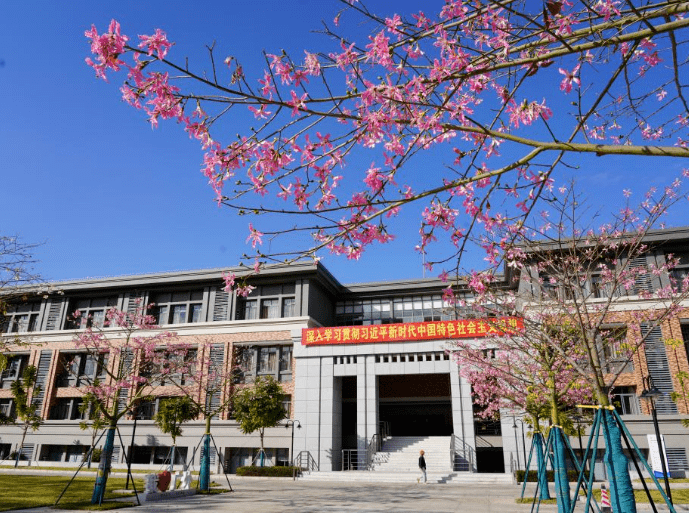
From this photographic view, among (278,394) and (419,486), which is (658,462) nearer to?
(419,486)

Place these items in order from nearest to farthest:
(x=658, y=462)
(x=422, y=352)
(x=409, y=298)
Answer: (x=658, y=462) → (x=422, y=352) → (x=409, y=298)

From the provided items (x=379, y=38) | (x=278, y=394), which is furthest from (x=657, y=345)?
(x=379, y=38)

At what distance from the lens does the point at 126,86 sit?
17.7 ft

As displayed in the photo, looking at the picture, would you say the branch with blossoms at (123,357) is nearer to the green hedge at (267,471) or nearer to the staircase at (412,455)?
the green hedge at (267,471)

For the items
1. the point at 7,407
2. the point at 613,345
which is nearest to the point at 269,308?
the point at 7,407

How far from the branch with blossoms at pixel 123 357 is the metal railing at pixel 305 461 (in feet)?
31.2

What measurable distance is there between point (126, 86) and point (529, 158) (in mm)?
4328

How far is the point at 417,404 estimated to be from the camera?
36562 mm

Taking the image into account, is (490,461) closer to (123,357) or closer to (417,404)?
(417,404)

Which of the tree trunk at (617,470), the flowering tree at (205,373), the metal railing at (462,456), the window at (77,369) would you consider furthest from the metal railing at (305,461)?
the tree trunk at (617,470)

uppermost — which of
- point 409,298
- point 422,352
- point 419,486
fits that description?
point 409,298

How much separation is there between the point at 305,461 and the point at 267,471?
226 centimetres

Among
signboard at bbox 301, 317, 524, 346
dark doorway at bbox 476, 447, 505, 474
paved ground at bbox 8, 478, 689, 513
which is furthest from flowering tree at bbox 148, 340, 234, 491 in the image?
dark doorway at bbox 476, 447, 505, 474

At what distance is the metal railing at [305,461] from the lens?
97.0ft
